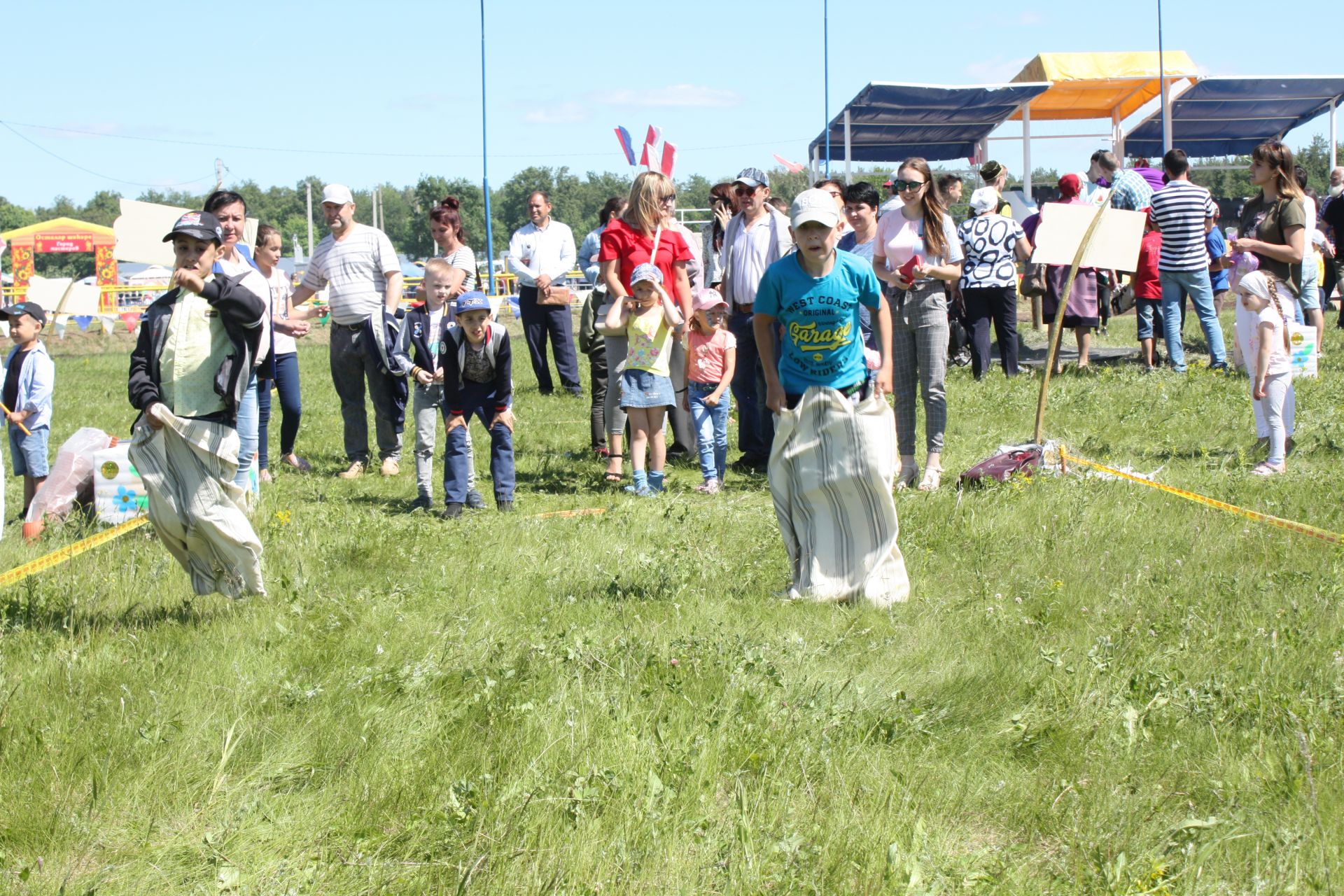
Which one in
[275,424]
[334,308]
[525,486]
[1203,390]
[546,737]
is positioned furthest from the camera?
[275,424]

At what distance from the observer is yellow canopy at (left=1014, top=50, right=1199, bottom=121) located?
24.1 metres

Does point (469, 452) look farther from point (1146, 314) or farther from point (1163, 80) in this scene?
point (1163, 80)

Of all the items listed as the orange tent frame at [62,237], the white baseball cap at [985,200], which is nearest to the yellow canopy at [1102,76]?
the white baseball cap at [985,200]

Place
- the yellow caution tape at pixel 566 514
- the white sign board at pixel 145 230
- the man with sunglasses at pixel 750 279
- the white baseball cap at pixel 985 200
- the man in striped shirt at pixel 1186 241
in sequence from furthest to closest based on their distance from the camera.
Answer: the white baseball cap at pixel 985 200
the man in striped shirt at pixel 1186 241
the man with sunglasses at pixel 750 279
the yellow caution tape at pixel 566 514
the white sign board at pixel 145 230

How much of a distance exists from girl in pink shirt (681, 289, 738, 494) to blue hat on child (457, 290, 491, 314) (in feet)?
5.65

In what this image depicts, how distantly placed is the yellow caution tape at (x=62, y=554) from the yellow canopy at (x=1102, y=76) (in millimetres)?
19904

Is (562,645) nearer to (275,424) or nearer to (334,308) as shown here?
(334,308)

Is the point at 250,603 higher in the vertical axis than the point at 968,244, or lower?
lower

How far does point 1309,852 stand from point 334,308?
26.4ft

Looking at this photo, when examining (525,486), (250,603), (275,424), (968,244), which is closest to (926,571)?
(250,603)

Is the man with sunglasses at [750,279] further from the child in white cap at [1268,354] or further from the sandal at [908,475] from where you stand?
the child in white cap at [1268,354]

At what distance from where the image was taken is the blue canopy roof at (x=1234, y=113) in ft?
79.4

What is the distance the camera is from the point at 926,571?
6172 millimetres

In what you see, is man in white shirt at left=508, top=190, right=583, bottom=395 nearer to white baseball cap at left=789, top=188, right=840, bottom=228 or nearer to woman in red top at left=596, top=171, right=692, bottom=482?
woman in red top at left=596, top=171, right=692, bottom=482
